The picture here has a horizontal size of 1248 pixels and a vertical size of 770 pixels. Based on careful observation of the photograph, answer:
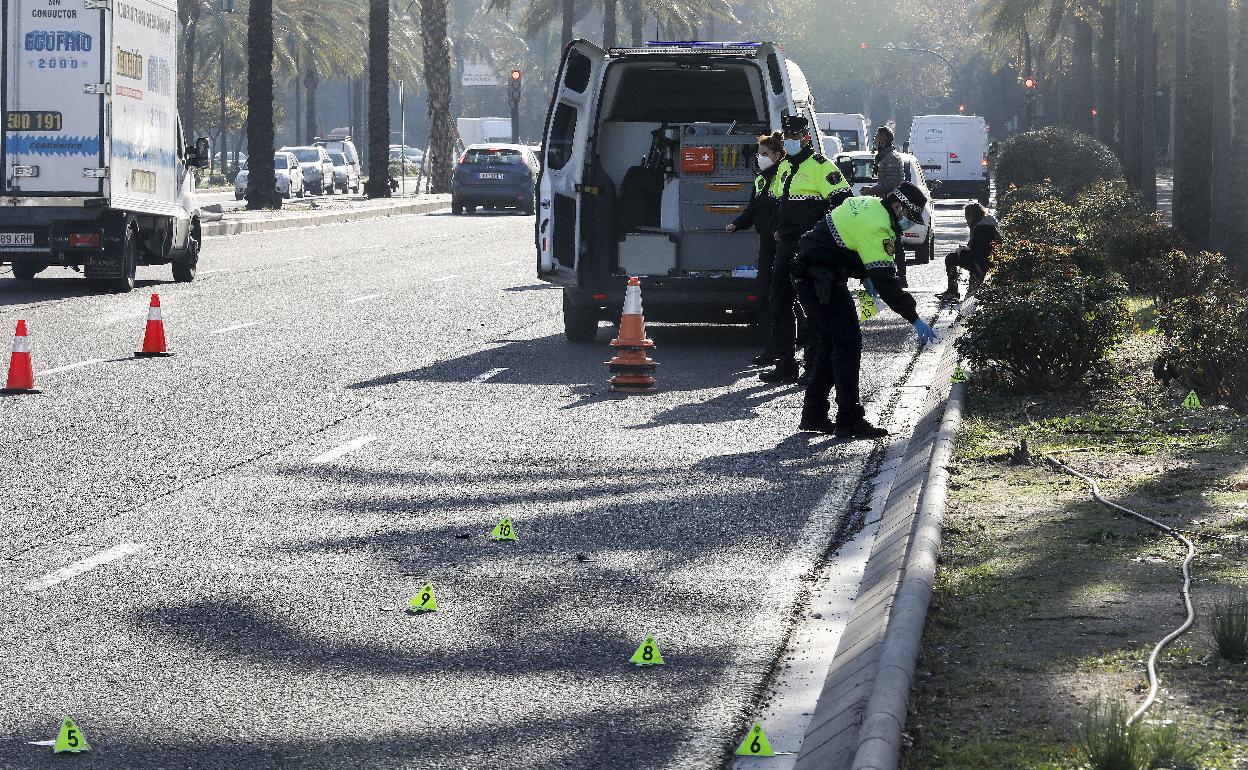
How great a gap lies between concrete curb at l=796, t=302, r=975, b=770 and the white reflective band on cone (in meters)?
4.54

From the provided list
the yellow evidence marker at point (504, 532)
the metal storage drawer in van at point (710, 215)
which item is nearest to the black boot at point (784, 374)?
the metal storage drawer in van at point (710, 215)

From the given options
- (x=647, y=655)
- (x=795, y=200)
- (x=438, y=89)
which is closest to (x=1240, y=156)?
(x=795, y=200)

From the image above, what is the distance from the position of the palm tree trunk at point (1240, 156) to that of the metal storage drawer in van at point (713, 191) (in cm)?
570

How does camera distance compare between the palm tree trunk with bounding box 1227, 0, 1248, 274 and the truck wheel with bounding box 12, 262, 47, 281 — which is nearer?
the palm tree trunk with bounding box 1227, 0, 1248, 274

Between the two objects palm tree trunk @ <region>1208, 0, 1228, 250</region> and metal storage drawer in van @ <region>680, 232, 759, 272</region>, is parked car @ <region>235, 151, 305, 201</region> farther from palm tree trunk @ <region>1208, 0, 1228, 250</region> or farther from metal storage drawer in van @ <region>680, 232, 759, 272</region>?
Result: metal storage drawer in van @ <region>680, 232, 759, 272</region>

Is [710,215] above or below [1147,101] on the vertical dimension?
below

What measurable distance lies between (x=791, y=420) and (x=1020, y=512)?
396 centimetres

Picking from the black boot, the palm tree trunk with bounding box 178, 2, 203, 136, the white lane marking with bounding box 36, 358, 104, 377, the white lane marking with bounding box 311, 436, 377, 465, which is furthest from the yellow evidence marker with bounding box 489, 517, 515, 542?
the palm tree trunk with bounding box 178, 2, 203, 136

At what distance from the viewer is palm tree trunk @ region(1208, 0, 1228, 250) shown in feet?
71.1

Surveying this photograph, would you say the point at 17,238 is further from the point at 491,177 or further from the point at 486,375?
the point at 491,177

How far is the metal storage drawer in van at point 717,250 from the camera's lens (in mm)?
17812

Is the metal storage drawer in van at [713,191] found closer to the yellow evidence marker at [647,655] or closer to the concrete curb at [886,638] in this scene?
the concrete curb at [886,638]

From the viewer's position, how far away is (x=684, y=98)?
59.2ft

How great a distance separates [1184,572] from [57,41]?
1713cm
